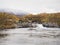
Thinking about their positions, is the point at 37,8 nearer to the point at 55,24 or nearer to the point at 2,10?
the point at 55,24

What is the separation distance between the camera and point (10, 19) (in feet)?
5.58

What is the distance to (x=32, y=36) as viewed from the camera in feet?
5.51

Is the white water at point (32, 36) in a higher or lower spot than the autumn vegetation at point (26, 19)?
lower

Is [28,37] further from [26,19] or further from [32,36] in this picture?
[26,19]

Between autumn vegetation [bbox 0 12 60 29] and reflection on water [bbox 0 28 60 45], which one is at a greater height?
autumn vegetation [bbox 0 12 60 29]

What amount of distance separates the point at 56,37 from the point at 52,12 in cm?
30

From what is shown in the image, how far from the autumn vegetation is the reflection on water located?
3.6 inches

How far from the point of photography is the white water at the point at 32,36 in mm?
1643

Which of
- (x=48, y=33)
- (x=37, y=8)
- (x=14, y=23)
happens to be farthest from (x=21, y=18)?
(x=48, y=33)

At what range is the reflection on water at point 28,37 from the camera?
5.39 feet

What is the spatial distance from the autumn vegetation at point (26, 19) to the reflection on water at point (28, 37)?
91 mm

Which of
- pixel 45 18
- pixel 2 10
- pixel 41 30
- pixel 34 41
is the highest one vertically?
pixel 2 10

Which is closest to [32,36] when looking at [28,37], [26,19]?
[28,37]

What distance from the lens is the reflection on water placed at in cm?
164
